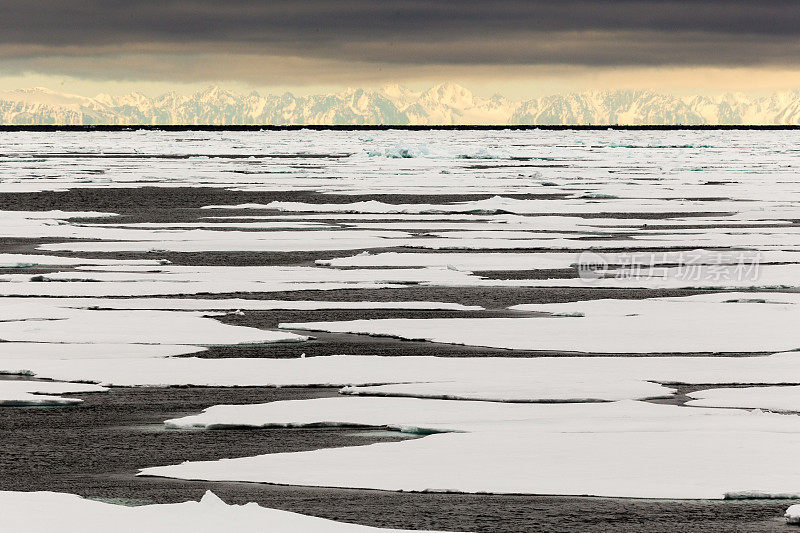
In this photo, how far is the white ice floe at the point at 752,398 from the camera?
17.9 feet

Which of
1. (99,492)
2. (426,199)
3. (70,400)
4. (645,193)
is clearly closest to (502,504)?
(99,492)

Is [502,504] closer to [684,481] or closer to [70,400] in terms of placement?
[684,481]

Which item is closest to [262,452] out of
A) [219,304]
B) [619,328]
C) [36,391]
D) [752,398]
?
[36,391]

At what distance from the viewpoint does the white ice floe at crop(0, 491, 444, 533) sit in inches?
145

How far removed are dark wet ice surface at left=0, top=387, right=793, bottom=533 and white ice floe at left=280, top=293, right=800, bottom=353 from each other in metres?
2.05

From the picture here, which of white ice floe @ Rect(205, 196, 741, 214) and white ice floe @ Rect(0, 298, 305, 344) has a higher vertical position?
white ice floe @ Rect(205, 196, 741, 214)

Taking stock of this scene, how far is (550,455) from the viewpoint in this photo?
15.1 feet

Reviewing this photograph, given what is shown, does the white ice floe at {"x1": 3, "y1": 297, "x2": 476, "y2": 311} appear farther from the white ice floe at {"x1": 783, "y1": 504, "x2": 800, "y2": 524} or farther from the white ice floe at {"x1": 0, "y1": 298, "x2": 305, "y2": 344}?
the white ice floe at {"x1": 783, "y1": 504, "x2": 800, "y2": 524}

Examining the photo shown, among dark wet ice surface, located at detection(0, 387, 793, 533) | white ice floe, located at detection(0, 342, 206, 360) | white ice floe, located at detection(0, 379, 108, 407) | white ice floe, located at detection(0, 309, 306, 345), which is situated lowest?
dark wet ice surface, located at detection(0, 387, 793, 533)

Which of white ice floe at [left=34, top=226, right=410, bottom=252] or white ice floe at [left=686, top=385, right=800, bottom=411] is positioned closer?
white ice floe at [left=686, top=385, right=800, bottom=411]

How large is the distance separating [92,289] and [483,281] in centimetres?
→ 303

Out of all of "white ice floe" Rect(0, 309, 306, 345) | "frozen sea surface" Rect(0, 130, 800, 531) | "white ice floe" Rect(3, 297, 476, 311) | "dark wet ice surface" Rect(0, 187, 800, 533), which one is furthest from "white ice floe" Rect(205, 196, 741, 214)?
"dark wet ice surface" Rect(0, 187, 800, 533)

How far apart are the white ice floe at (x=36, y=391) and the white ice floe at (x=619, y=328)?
6.76 feet

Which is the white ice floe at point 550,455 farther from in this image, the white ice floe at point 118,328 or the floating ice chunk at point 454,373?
the white ice floe at point 118,328
